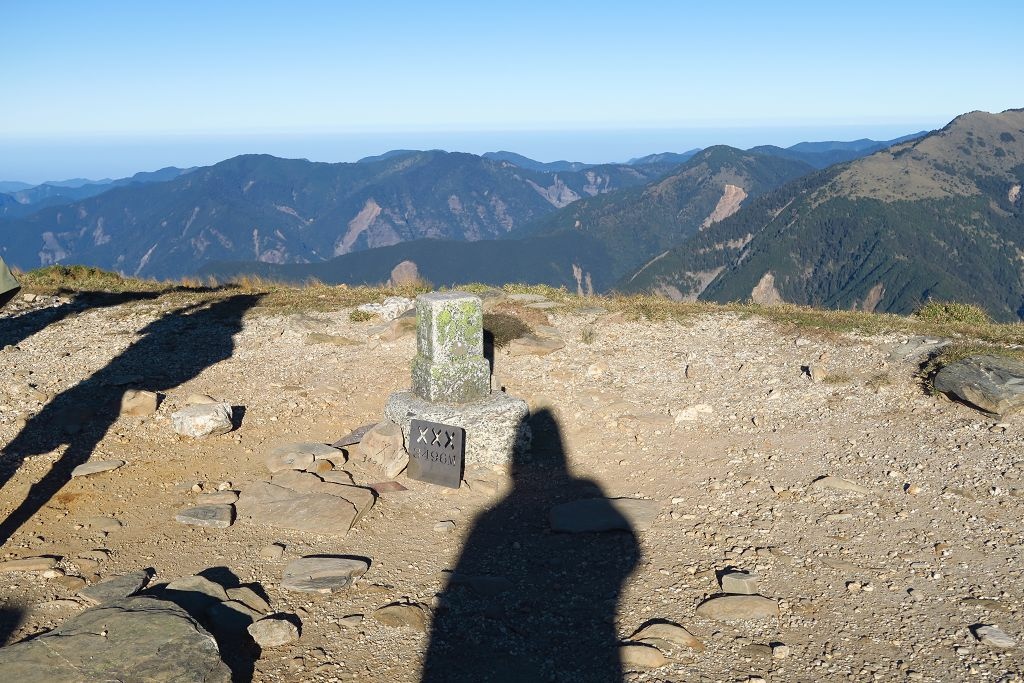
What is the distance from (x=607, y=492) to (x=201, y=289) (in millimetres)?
14424

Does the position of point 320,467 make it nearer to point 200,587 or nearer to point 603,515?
point 200,587

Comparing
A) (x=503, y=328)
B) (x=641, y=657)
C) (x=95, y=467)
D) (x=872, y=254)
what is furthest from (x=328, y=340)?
(x=872, y=254)

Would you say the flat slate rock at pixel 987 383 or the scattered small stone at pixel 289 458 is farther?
the flat slate rock at pixel 987 383

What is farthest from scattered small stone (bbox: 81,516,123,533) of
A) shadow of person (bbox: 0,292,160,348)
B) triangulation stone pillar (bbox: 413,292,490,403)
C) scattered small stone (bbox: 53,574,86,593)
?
shadow of person (bbox: 0,292,160,348)

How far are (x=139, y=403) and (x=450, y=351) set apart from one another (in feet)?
16.2

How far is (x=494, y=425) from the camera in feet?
31.6

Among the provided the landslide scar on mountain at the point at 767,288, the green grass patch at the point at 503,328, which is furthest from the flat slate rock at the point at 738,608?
the landslide scar on mountain at the point at 767,288

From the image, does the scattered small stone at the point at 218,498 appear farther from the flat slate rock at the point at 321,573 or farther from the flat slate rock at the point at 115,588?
the flat slate rock at the point at 321,573

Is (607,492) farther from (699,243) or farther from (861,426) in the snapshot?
(699,243)

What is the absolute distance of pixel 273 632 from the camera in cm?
562

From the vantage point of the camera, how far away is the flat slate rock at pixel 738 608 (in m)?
5.96

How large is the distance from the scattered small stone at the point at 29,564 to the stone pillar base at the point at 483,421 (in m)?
4.15

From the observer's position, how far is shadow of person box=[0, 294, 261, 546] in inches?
349

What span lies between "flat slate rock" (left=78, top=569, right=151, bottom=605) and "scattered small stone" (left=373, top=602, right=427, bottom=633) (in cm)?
217
